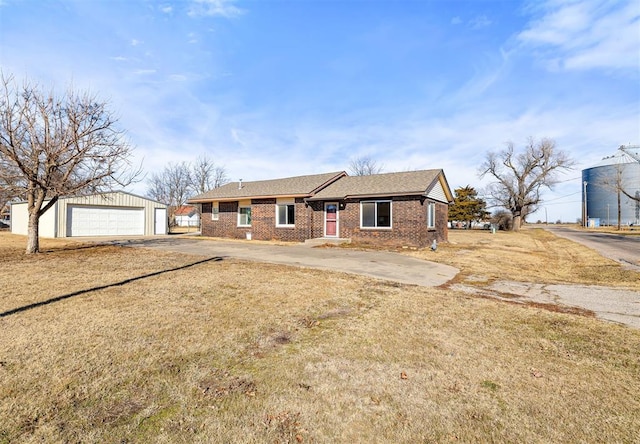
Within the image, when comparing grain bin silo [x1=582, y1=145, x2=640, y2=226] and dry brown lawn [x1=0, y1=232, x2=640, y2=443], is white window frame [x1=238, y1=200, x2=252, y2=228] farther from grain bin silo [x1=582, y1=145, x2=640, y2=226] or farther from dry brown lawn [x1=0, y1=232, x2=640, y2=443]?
grain bin silo [x1=582, y1=145, x2=640, y2=226]

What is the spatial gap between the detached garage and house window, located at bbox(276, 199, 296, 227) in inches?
466

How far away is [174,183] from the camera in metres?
48.3

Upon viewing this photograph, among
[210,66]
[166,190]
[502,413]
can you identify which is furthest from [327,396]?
[166,190]

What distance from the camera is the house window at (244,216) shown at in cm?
2042

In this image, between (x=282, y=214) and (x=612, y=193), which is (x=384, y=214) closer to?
(x=282, y=214)

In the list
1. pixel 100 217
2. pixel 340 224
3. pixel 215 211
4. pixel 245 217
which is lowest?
pixel 340 224

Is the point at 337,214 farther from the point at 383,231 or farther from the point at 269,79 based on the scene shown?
the point at 269,79

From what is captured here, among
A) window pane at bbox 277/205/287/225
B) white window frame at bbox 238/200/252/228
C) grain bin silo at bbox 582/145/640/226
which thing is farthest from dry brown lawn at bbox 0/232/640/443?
grain bin silo at bbox 582/145/640/226

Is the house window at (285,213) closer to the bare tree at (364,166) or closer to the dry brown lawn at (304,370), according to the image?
the dry brown lawn at (304,370)

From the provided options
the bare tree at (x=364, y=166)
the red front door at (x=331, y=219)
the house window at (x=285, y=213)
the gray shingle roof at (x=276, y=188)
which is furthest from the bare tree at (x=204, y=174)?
the red front door at (x=331, y=219)

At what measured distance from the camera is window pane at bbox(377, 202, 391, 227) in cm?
1578

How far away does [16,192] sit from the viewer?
11.4m

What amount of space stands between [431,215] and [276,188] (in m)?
9.65

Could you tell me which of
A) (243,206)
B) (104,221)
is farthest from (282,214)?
(104,221)
